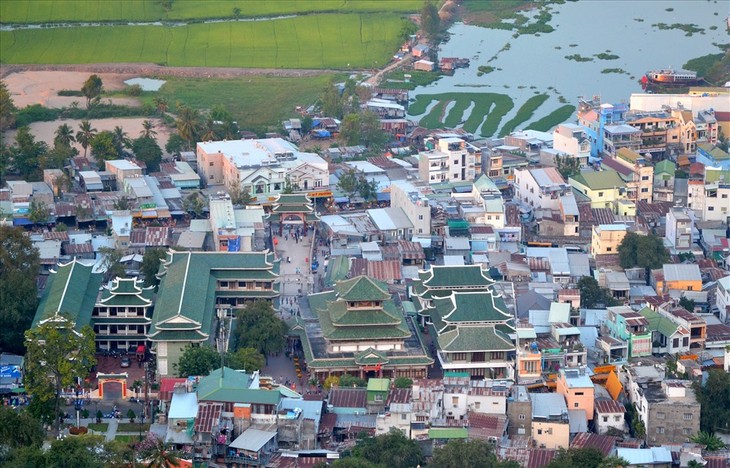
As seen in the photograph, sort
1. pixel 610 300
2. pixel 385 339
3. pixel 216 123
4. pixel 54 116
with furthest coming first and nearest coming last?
pixel 54 116 < pixel 216 123 < pixel 610 300 < pixel 385 339

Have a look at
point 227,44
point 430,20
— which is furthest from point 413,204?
point 430,20

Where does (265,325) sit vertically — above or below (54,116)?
below

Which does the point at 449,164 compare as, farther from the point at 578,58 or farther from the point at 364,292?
the point at 578,58

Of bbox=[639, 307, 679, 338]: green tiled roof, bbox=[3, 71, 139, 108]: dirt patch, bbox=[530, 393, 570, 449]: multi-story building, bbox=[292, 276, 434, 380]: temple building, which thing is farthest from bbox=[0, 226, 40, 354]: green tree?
bbox=[3, 71, 139, 108]: dirt patch

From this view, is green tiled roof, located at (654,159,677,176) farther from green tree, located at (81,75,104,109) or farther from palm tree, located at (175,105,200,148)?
green tree, located at (81,75,104,109)

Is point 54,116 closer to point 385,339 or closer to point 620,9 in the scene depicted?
point 385,339

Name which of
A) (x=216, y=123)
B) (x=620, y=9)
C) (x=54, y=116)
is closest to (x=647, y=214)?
(x=216, y=123)
